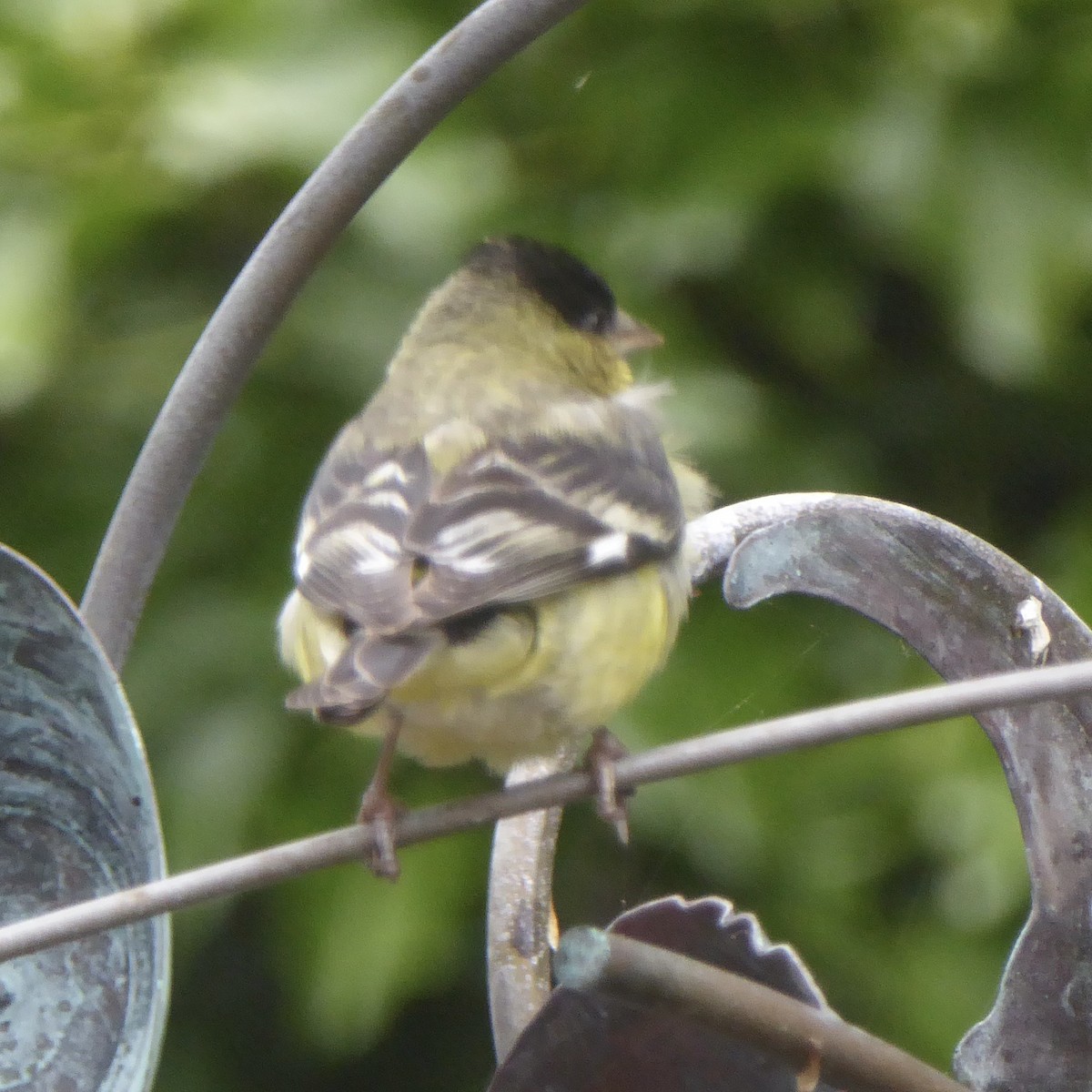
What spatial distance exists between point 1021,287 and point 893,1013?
0.80 metres

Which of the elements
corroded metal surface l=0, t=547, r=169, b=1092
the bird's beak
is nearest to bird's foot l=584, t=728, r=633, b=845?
corroded metal surface l=0, t=547, r=169, b=1092

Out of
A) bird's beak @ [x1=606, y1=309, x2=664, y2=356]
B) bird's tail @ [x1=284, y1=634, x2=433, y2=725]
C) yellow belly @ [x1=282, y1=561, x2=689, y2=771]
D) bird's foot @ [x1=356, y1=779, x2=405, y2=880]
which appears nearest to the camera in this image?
bird's tail @ [x1=284, y1=634, x2=433, y2=725]

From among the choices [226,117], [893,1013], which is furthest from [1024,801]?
[226,117]

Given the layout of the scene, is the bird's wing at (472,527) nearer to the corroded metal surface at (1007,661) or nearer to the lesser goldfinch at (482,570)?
the lesser goldfinch at (482,570)

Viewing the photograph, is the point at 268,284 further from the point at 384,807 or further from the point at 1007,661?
the point at 1007,661

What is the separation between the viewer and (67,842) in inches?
57.4

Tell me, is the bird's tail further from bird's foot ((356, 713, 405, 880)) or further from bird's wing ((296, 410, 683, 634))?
bird's foot ((356, 713, 405, 880))

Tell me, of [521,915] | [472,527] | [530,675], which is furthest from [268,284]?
[521,915]

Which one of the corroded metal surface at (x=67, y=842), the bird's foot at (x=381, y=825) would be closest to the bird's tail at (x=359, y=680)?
the bird's foot at (x=381, y=825)

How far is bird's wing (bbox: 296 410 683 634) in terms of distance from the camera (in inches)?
53.2

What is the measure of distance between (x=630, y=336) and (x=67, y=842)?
877 millimetres

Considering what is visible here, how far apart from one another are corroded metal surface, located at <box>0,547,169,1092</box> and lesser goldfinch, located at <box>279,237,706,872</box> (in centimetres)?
18

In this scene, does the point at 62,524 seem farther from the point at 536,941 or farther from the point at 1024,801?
the point at 1024,801

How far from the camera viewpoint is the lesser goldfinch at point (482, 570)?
4.42ft
